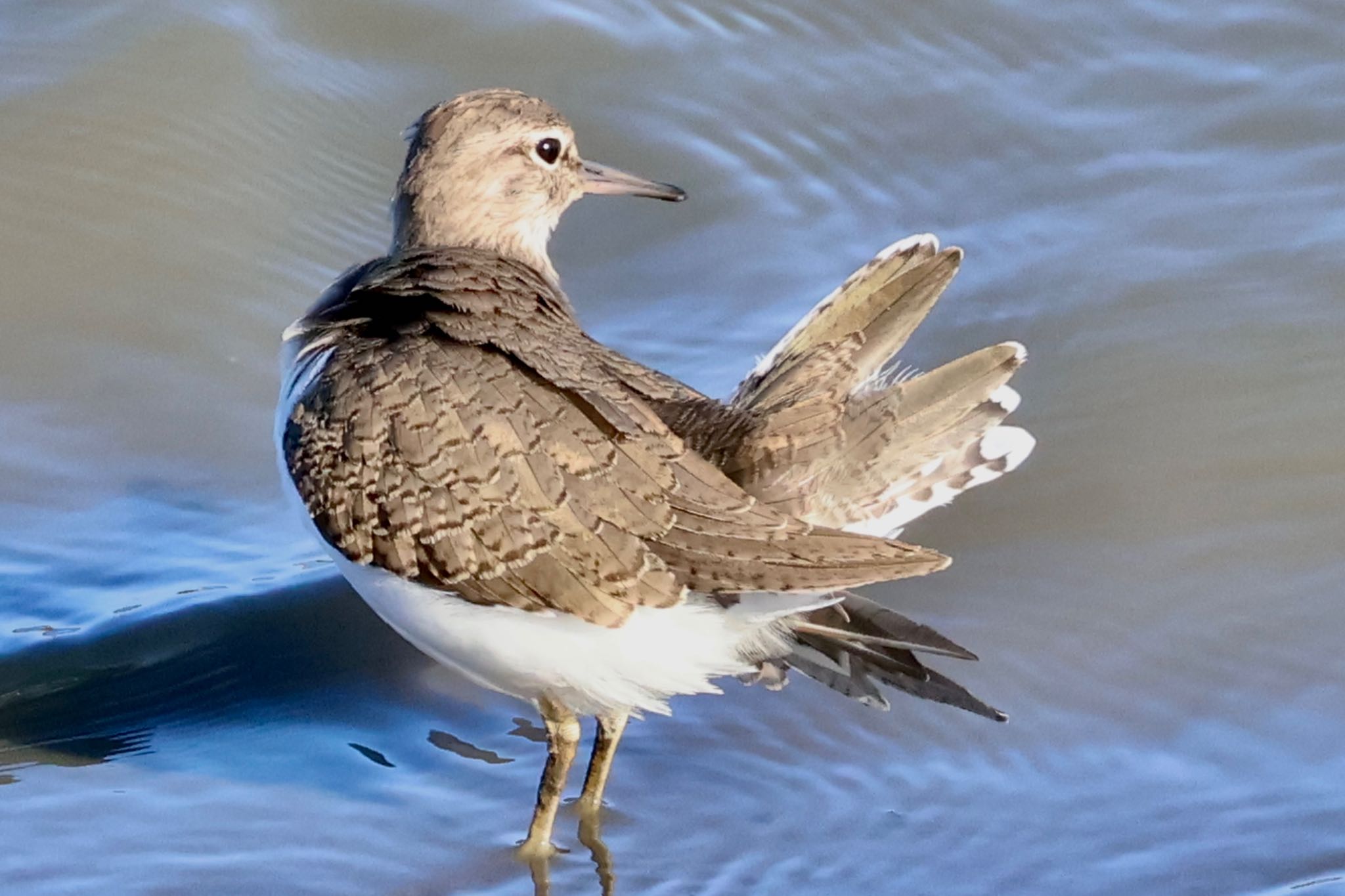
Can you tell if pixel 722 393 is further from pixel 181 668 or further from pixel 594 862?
pixel 594 862

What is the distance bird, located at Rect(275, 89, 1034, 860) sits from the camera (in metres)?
5.05

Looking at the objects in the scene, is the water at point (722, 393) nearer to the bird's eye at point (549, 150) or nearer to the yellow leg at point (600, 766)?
the yellow leg at point (600, 766)

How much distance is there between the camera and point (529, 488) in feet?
Result: 16.7

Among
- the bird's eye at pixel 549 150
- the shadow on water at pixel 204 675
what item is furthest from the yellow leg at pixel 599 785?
the bird's eye at pixel 549 150

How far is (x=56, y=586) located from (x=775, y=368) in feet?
9.05

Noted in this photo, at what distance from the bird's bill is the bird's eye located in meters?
0.23

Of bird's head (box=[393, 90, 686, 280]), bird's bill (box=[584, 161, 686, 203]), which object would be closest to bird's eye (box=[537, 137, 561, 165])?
bird's head (box=[393, 90, 686, 280])

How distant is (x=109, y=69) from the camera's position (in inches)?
348

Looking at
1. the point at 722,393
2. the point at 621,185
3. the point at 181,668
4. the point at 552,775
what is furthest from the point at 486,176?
the point at 552,775

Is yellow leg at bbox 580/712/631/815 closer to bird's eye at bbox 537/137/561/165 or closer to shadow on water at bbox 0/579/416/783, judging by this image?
shadow on water at bbox 0/579/416/783

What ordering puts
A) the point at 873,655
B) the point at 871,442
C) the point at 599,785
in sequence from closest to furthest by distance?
the point at 871,442, the point at 873,655, the point at 599,785

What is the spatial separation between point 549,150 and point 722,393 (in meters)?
1.43

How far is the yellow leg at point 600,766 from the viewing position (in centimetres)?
577

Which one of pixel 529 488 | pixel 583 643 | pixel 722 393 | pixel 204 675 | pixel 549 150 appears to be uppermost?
pixel 549 150
